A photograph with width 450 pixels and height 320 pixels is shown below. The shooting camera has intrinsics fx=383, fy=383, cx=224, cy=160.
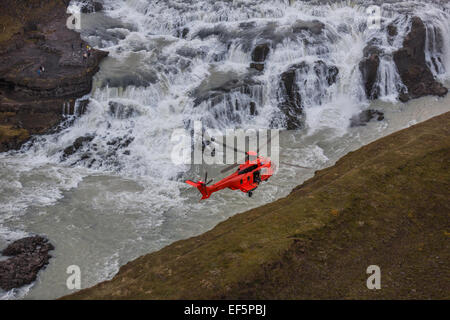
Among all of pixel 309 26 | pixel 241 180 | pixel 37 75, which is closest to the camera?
pixel 241 180

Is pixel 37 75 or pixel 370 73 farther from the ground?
pixel 37 75

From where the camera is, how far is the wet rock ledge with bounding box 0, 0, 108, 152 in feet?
100

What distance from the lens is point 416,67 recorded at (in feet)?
124

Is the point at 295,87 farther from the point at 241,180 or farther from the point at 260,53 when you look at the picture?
the point at 241,180

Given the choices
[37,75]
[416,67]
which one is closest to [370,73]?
[416,67]

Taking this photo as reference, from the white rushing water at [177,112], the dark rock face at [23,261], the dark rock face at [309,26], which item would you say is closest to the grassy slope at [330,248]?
the dark rock face at [23,261]

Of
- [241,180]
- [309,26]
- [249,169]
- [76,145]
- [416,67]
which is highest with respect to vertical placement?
[309,26]

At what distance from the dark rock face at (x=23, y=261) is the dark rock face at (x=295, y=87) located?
67.9ft

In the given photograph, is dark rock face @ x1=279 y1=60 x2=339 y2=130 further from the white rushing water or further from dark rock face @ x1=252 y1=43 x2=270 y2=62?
dark rock face @ x1=252 y1=43 x2=270 y2=62

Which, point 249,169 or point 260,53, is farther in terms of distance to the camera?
point 260,53

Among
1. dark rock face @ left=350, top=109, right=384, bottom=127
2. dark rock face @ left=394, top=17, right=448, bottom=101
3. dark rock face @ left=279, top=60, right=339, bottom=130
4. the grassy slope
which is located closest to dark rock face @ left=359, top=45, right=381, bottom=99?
dark rock face @ left=394, top=17, right=448, bottom=101

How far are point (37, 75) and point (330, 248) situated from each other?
29958 millimetres

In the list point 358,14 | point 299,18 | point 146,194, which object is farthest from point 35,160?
point 358,14
